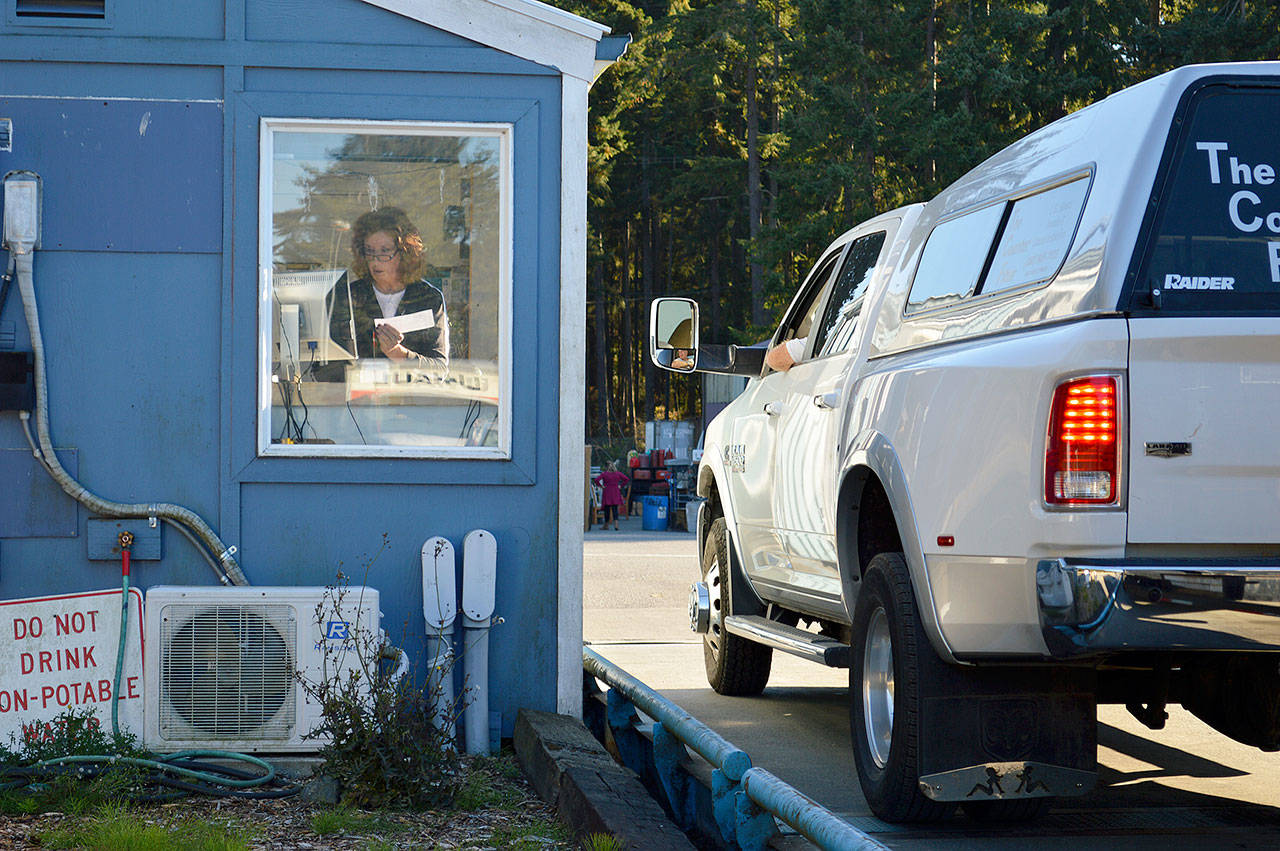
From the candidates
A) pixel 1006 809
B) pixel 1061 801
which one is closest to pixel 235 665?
pixel 1006 809

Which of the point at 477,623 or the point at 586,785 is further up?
the point at 477,623

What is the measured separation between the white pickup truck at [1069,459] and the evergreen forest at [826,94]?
30888 millimetres

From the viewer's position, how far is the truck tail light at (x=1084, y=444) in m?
3.65

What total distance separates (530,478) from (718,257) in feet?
184

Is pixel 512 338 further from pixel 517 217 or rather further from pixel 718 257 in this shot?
pixel 718 257

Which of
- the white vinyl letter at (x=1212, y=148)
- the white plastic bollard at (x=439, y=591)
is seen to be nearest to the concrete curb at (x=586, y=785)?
the white plastic bollard at (x=439, y=591)

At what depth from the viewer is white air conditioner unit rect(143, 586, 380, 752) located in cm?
558

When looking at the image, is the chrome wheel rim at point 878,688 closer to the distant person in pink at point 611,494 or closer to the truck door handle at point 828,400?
the truck door handle at point 828,400

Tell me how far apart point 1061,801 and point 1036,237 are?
2432 millimetres

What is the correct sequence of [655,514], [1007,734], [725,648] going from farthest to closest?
[655,514] < [725,648] < [1007,734]

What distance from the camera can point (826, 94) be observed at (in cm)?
3853

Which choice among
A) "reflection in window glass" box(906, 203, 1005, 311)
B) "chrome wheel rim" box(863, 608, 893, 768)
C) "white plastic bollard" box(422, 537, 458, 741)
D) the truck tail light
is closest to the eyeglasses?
"white plastic bollard" box(422, 537, 458, 741)

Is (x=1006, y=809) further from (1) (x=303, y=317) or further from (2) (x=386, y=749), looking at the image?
(1) (x=303, y=317)

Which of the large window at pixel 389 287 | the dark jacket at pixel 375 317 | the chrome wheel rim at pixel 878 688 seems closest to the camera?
the chrome wheel rim at pixel 878 688
